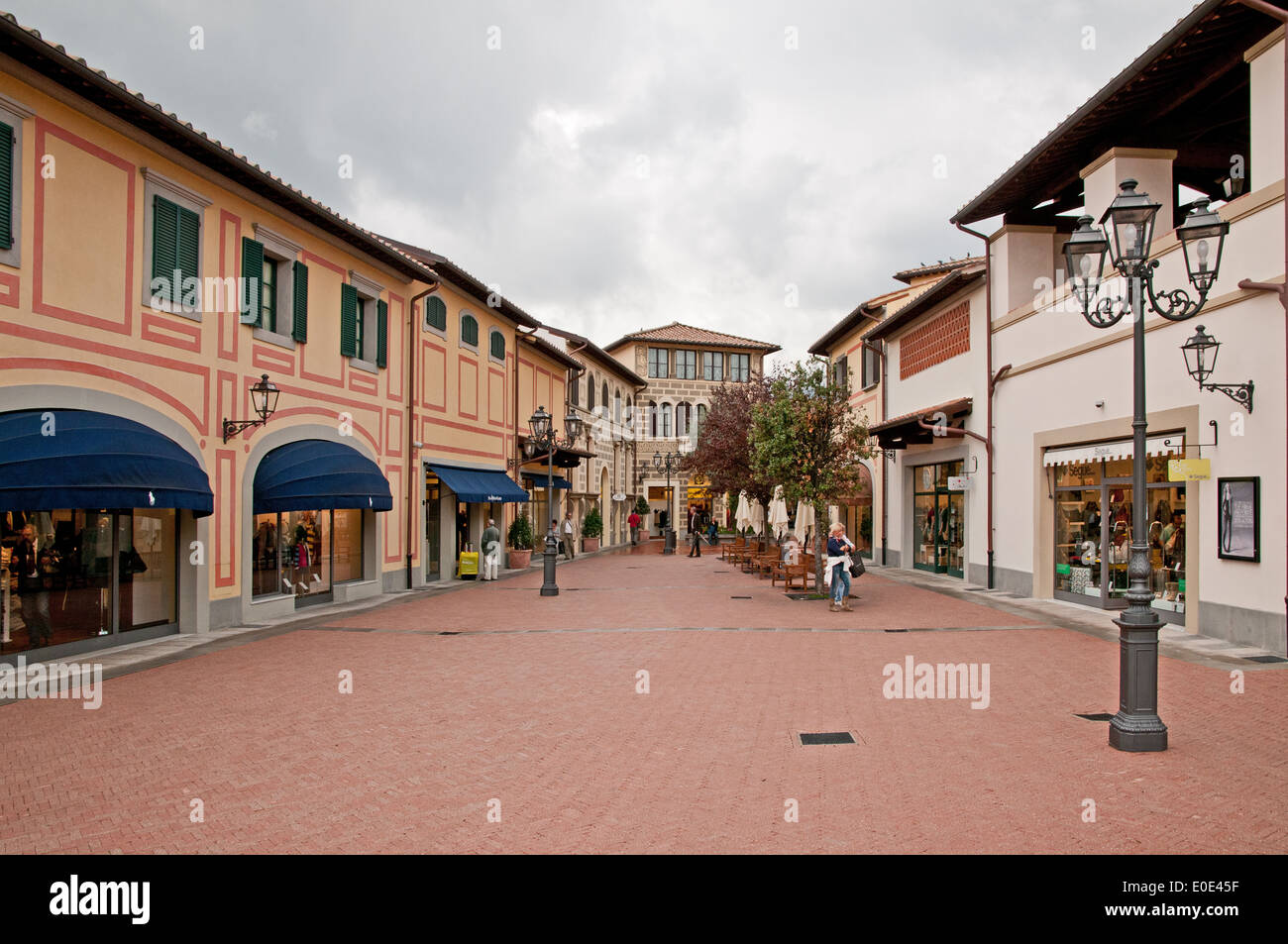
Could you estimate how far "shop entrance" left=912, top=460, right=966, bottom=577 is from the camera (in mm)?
21703

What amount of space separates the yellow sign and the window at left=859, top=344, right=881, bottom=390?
16131 mm

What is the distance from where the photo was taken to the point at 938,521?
23.2m

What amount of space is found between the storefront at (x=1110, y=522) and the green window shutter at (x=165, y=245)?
48.8 feet

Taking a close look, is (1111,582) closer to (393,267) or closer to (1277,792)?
(1277,792)

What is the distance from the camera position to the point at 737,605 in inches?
667

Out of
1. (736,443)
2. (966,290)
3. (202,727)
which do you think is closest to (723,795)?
(202,727)

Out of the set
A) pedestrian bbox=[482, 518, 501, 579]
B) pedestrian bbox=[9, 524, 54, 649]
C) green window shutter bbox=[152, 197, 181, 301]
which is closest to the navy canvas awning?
pedestrian bbox=[482, 518, 501, 579]

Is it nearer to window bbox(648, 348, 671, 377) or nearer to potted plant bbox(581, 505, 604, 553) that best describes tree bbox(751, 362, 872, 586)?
potted plant bbox(581, 505, 604, 553)

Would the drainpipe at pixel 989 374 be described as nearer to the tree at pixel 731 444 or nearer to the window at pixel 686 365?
the tree at pixel 731 444

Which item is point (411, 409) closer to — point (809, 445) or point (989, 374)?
point (809, 445)

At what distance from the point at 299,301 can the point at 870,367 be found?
66.2 feet

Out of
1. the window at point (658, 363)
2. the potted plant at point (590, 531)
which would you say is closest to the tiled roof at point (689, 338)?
the window at point (658, 363)

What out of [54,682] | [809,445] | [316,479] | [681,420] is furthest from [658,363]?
[54,682]

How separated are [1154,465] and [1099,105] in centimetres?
576
